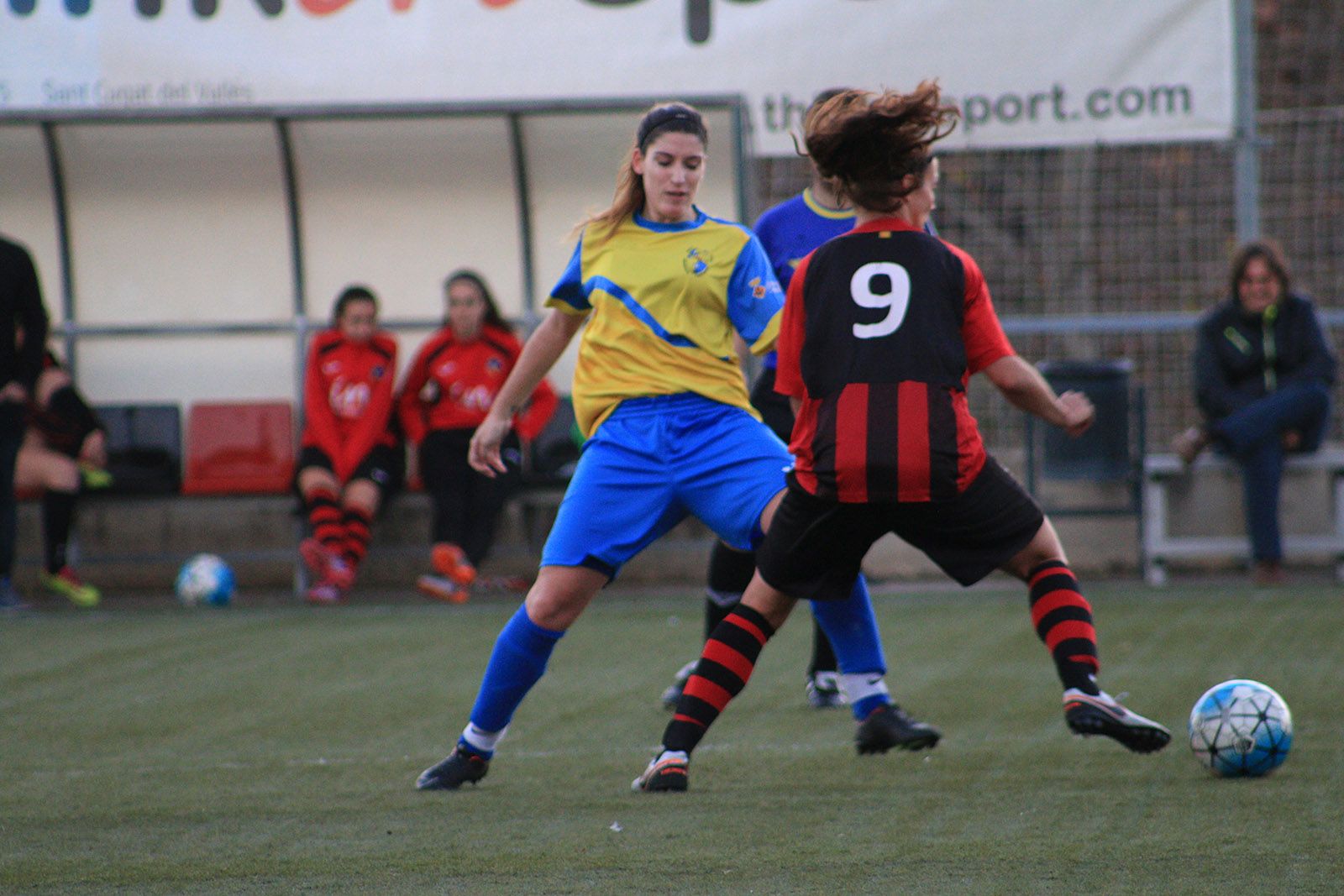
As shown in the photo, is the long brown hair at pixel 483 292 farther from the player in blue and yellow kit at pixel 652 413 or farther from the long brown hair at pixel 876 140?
the long brown hair at pixel 876 140

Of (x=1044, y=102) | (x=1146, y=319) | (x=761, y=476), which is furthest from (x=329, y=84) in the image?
(x=761, y=476)

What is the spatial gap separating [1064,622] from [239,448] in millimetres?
7430

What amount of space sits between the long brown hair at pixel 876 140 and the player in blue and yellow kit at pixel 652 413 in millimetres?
601

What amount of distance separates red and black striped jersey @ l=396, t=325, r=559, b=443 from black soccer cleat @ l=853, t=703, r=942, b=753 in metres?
5.55

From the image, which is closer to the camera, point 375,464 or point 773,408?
point 773,408

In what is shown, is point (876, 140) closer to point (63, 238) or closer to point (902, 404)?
point (902, 404)

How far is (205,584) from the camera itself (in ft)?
32.3

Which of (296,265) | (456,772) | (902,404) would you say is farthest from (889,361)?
(296,265)

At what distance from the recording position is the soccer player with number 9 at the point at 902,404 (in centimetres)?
398

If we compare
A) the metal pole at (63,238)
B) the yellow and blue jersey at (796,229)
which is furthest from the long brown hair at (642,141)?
the metal pole at (63,238)

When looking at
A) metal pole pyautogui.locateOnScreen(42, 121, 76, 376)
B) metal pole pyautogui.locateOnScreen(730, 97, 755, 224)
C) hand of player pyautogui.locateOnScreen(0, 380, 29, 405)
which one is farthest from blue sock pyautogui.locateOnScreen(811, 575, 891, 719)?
metal pole pyautogui.locateOnScreen(42, 121, 76, 376)

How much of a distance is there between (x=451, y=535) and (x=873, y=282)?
621cm

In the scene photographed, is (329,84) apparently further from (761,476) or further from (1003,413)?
(761,476)

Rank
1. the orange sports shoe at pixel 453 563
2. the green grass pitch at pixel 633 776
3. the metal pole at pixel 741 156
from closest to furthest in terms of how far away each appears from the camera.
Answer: the green grass pitch at pixel 633 776 → the metal pole at pixel 741 156 → the orange sports shoe at pixel 453 563
